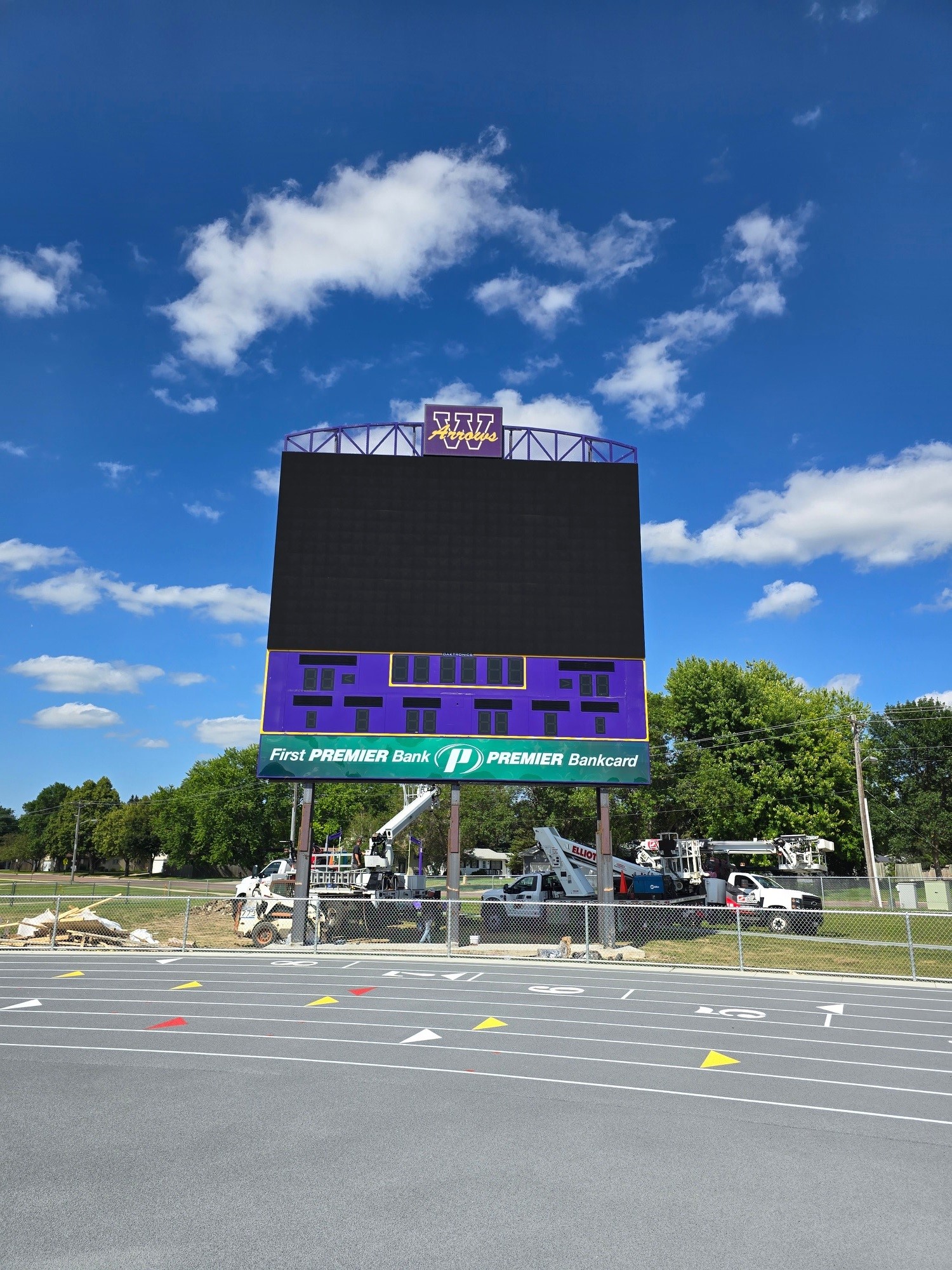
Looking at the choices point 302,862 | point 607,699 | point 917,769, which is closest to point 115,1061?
point 302,862

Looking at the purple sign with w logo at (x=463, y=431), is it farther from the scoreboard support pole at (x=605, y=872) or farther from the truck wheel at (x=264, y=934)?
the truck wheel at (x=264, y=934)

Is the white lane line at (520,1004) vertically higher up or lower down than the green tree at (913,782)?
lower down

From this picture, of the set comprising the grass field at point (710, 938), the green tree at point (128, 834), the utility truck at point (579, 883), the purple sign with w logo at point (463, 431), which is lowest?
the grass field at point (710, 938)

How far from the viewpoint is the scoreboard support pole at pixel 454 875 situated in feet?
77.6

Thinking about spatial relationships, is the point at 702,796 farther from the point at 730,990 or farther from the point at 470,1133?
the point at 470,1133

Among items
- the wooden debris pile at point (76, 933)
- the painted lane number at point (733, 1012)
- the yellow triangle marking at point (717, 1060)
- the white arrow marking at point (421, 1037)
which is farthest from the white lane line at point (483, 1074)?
the wooden debris pile at point (76, 933)

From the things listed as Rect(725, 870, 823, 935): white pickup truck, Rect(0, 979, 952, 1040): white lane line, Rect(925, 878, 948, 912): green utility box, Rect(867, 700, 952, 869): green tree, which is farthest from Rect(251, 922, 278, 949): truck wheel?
Rect(867, 700, 952, 869): green tree

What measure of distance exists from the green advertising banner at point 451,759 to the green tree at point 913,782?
4531cm

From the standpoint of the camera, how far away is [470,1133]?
8188 mm

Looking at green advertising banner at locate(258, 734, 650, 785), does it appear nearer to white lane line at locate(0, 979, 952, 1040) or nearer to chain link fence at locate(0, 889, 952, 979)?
chain link fence at locate(0, 889, 952, 979)

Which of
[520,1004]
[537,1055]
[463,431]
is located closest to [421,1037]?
[537,1055]

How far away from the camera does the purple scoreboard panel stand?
26.3 meters

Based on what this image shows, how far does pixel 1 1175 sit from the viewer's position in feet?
22.5

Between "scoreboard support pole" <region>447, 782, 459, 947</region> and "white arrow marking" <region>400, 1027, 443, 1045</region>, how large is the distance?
9.98 meters
